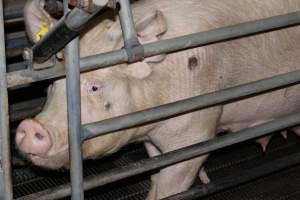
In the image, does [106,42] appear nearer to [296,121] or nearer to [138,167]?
[138,167]

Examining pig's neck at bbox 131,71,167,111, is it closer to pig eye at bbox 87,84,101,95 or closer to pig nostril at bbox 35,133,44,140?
pig eye at bbox 87,84,101,95

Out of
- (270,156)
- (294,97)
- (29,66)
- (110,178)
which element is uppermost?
(29,66)

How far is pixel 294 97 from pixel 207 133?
0.71 metres

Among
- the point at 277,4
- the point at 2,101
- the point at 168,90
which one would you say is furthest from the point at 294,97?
the point at 2,101

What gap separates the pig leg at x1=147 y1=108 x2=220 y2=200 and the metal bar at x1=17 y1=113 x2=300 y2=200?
0.39 meters

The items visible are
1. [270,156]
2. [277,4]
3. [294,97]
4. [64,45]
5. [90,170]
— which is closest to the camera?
[64,45]

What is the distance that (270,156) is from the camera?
3967 millimetres

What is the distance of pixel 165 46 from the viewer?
2143 millimetres

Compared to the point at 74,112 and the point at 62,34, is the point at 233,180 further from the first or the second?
the point at 62,34

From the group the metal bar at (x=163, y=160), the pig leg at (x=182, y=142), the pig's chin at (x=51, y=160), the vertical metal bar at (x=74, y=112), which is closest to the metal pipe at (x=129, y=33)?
the vertical metal bar at (x=74, y=112)

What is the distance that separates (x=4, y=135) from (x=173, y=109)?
0.67 metres

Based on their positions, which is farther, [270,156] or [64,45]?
[270,156]

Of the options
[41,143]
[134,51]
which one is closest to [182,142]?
[41,143]

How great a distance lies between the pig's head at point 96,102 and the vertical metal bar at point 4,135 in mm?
351
